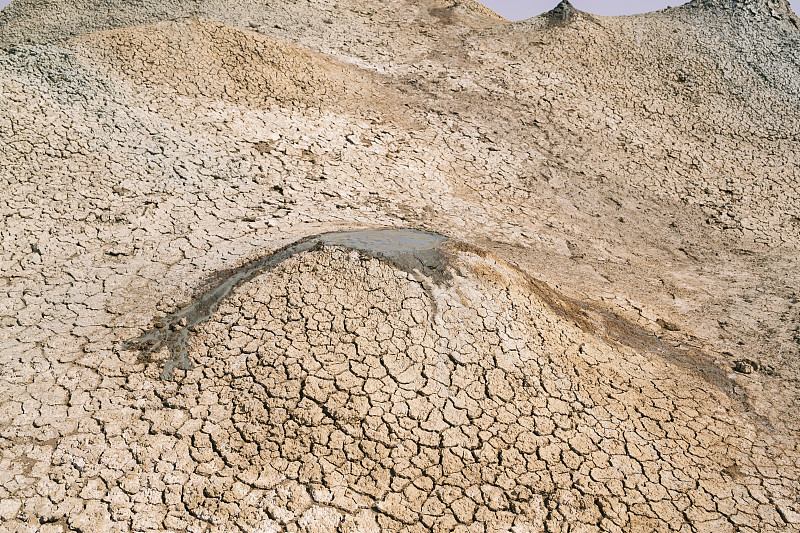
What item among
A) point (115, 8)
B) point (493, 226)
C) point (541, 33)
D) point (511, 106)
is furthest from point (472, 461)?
point (115, 8)

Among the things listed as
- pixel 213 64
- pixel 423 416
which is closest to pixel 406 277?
pixel 423 416

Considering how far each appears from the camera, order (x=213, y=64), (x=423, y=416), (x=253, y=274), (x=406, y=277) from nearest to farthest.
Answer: (x=423, y=416) < (x=406, y=277) < (x=253, y=274) < (x=213, y=64)

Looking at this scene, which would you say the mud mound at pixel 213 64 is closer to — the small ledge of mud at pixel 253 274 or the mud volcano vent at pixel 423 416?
the small ledge of mud at pixel 253 274

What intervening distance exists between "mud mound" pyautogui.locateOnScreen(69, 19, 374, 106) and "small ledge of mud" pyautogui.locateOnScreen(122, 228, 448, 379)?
352 centimetres

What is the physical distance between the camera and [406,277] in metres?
3.23

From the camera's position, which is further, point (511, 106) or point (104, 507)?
point (511, 106)

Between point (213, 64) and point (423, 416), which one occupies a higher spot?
point (213, 64)

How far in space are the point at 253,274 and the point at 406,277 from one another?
38.4 inches

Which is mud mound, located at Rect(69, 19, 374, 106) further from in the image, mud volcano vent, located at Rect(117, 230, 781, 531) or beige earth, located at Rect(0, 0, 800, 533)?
mud volcano vent, located at Rect(117, 230, 781, 531)

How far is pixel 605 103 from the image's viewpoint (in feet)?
25.7

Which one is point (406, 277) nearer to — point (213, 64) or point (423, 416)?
point (423, 416)

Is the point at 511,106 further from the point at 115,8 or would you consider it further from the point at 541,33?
the point at 115,8

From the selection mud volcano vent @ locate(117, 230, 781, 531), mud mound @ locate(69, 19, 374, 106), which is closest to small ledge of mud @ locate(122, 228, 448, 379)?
mud volcano vent @ locate(117, 230, 781, 531)

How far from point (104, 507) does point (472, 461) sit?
1.66m
